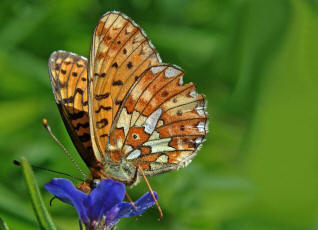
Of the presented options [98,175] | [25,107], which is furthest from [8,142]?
[98,175]

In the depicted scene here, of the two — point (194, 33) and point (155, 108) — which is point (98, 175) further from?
point (194, 33)

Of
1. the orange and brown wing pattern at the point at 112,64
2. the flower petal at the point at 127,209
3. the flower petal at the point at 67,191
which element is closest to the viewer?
the flower petal at the point at 67,191

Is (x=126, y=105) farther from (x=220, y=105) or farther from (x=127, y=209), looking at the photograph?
(x=220, y=105)

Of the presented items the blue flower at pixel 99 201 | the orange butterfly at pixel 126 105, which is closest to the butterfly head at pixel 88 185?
the orange butterfly at pixel 126 105

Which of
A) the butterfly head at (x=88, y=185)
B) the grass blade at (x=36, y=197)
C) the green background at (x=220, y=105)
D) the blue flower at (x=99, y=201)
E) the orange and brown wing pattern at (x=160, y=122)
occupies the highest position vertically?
the green background at (x=220, y=105)

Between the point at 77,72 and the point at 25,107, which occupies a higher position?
the point at 25,107

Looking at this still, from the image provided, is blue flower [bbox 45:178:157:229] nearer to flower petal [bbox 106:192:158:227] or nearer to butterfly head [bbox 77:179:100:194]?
flower petal [bbox 106:192:158:227]

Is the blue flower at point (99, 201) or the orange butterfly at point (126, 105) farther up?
the orange butterfly at point (126, 105)

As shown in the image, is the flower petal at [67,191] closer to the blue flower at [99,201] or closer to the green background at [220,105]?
the blue flower at [99,201]
